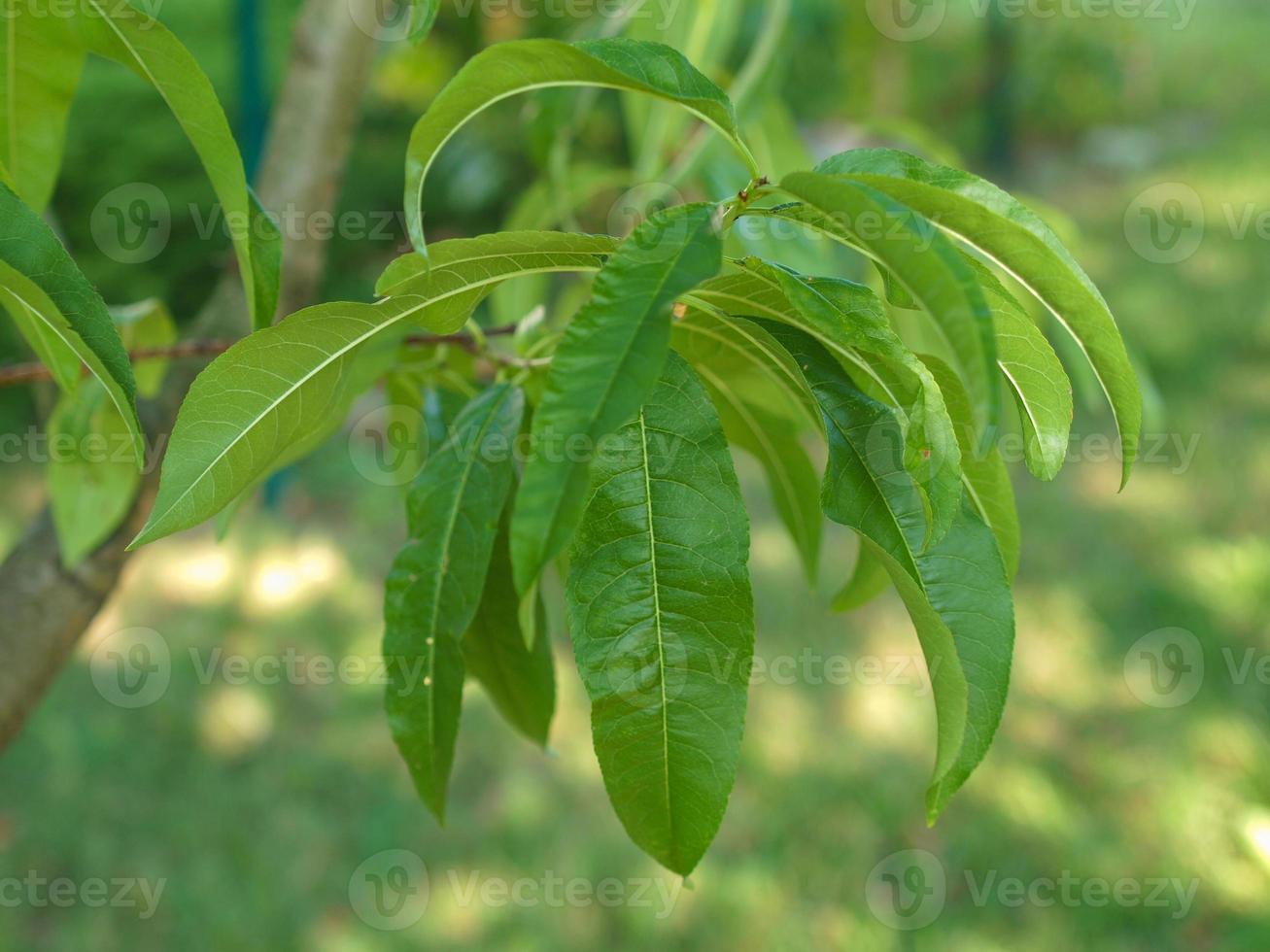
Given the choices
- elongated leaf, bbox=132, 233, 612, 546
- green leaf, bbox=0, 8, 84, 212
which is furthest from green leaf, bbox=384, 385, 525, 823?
green leaf, bbox=0, 8, 84, 212

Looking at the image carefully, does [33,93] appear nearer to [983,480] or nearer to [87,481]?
[87,481]

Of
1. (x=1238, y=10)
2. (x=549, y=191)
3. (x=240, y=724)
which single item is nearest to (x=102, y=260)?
(x=240, y=724)

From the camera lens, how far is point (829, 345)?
0.62 m

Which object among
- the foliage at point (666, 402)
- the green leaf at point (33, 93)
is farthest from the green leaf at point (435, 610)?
the green leaf at point (33, 93)

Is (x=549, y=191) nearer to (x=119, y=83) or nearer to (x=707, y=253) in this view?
(x=707, y=253)

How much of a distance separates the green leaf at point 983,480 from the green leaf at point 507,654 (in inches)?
11.6

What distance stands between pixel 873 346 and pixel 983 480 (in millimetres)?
145

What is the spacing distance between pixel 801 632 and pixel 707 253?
224 centimetres

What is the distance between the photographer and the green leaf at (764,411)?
736 millimetres

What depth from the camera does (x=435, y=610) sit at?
702 millimetres

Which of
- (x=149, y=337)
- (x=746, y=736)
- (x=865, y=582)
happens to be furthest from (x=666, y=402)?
(x=746, y=736)

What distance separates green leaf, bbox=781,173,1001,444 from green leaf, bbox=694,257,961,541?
58 mm

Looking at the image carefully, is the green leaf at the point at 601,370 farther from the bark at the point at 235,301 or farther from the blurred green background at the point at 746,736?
the bark at the point at 235,301

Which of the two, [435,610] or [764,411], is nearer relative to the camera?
[435,610]
